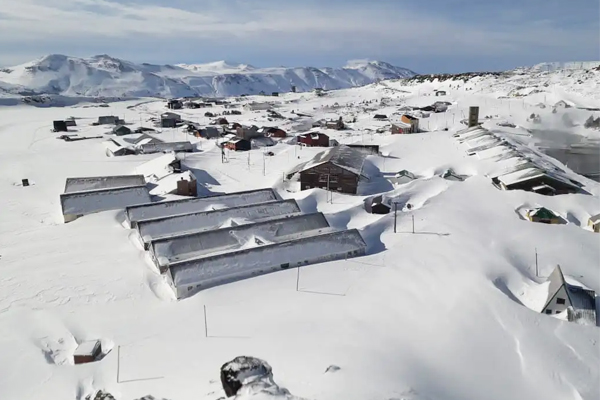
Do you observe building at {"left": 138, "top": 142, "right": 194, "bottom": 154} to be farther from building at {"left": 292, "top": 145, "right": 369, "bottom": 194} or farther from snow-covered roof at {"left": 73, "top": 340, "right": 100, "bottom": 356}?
snow-covered roof at {"left": 73, "top": 340, "right": 100, "bottom": 356}

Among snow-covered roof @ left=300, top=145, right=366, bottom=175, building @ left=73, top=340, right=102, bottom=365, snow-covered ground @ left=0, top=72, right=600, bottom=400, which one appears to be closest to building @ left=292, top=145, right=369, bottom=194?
snow-covered roof @ left=300, top=145, right=366, bottom=175

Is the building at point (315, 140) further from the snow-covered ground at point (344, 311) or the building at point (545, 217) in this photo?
→ the building at point (545, 217)

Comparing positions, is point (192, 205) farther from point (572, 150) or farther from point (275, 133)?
point (572, 150)

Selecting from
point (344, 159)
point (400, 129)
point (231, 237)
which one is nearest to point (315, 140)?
point (400, 129)

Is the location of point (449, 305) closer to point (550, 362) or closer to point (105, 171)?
point (550, 362)

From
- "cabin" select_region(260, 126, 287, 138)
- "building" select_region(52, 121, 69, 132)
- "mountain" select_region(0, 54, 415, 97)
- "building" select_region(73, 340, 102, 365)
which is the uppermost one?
"mountain" select_region(0, 54, 415, 97)

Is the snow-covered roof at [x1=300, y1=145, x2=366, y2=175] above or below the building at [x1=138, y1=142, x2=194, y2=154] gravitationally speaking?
above
